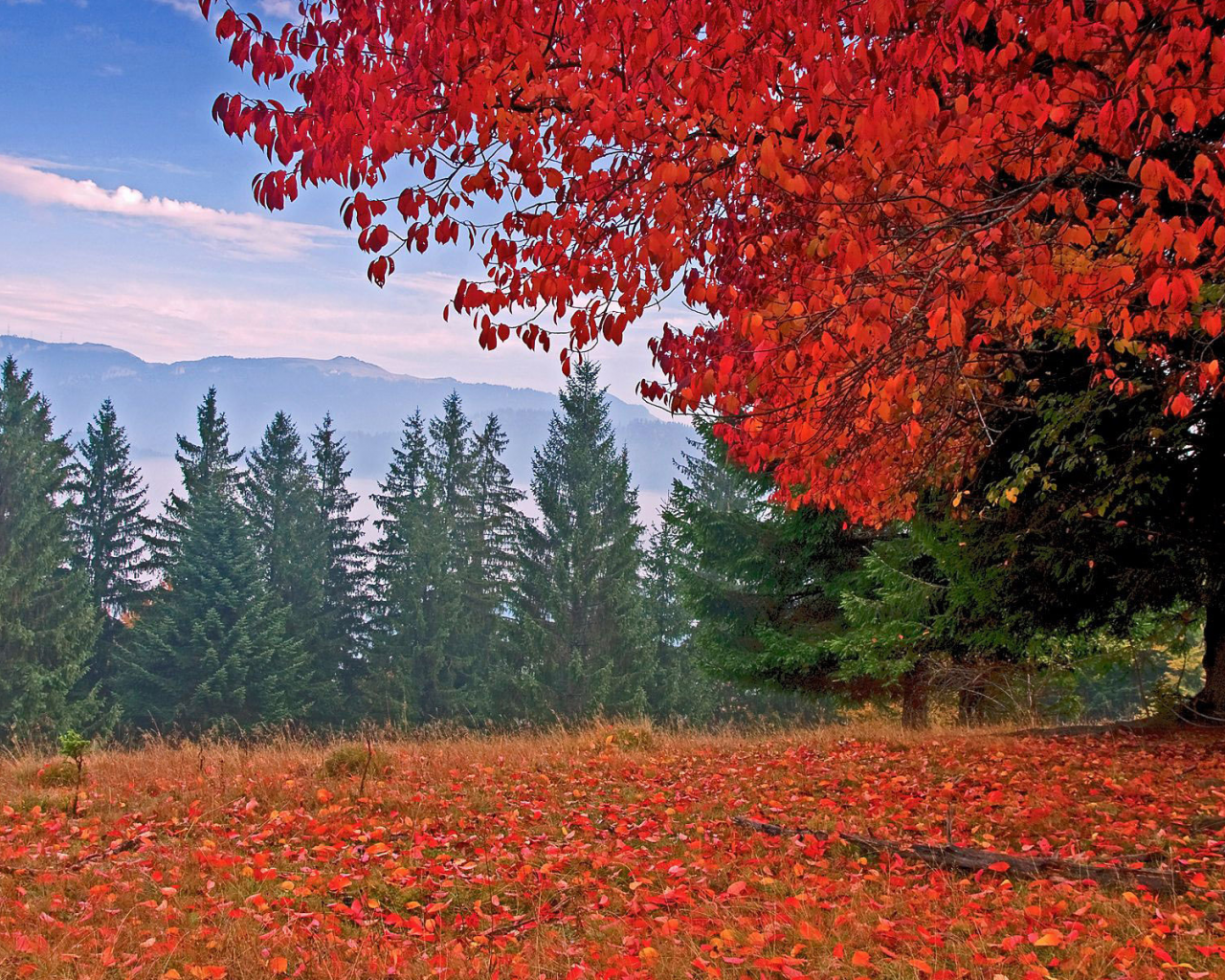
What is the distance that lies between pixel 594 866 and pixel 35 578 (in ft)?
115

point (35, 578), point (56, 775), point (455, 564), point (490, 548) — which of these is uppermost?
point (490, 548)

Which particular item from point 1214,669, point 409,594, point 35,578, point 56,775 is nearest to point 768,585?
point 1214,669

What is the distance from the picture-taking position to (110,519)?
41.4 meters

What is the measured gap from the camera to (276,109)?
15.0ft

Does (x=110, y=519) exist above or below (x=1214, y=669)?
above

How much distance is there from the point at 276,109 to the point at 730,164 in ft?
7.96

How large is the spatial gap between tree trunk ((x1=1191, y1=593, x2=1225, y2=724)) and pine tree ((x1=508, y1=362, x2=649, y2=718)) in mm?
25553

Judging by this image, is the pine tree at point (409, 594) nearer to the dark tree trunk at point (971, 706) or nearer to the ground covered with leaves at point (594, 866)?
the dark tree trunk at point (971, 706)

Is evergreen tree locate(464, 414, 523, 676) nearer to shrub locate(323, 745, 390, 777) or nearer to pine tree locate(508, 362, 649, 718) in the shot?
pine tree locate(508, 362, 649, 718)

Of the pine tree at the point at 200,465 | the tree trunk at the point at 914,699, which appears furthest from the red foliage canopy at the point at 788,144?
the pine tree at the point at 200,465

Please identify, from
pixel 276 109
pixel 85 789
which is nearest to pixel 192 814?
pixel 85 789

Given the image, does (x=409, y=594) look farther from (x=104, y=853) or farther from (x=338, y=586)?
(x=104, y=853)

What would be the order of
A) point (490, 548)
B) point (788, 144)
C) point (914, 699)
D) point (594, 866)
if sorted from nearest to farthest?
1. point (788, 144)
2. point (594, 866)
3. point (914, 699)
4. point (490, 548)

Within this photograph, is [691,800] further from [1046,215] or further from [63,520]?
[63,520]
